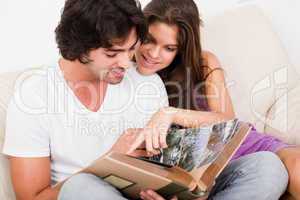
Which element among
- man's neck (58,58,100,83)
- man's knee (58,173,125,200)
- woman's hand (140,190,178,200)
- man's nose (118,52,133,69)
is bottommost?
woman's hand (140,190,178,200)

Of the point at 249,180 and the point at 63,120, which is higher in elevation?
the point at 63,120

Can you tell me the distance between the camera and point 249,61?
5.62ft

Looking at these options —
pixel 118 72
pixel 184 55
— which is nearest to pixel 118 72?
pixel 118 72

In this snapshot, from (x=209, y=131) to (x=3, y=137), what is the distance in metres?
0.56

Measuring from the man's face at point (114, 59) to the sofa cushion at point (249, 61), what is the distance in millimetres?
611

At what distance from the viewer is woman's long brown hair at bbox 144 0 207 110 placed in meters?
1.42

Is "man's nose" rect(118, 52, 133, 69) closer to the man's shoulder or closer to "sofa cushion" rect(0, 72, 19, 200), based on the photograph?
the man's shoulder

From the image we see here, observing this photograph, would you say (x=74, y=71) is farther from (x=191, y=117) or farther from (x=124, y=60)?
(x=191, y=117)

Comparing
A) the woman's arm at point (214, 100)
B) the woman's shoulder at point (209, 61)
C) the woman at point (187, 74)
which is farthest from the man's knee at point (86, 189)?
the woman's shoulder at point (209, 61)

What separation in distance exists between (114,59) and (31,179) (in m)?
0.36

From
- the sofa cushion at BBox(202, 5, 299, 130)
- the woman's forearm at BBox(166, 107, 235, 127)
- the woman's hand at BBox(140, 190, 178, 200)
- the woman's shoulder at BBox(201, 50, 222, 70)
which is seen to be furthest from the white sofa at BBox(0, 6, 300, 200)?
the woman's hand at BBox(140, 190, 178, 200)

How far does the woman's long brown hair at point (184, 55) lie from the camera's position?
142cm

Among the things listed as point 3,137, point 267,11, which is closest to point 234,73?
point 267,11

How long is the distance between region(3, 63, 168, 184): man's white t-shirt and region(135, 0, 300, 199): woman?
0.11 metres
